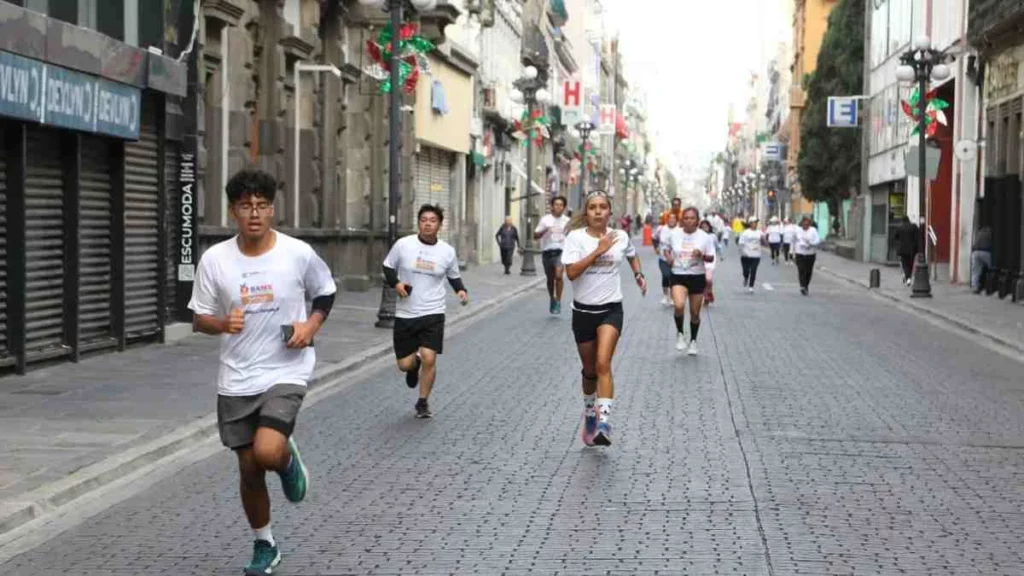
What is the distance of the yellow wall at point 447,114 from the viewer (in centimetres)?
4212

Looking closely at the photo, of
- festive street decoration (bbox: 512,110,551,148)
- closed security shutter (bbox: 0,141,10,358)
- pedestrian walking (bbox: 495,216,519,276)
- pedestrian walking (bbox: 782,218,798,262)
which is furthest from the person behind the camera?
pedestrian walking (bbox: 782,218,798,262)

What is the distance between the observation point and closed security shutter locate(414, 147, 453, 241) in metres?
43.8

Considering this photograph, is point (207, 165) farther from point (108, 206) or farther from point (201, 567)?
point (201, 567)

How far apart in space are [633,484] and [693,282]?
34.4 ft

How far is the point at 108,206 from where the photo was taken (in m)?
18.4

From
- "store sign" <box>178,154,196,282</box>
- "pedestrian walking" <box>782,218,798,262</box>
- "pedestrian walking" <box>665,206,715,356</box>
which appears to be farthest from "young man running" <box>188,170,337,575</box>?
"pedestrian walking" <box>782,218,798,262</box>

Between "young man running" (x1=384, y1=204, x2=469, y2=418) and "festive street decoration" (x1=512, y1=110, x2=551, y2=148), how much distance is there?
1341 inches

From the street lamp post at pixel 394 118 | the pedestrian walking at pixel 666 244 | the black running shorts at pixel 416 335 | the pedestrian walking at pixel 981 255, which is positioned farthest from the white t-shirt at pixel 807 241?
the black running shorts at pixel 416 335

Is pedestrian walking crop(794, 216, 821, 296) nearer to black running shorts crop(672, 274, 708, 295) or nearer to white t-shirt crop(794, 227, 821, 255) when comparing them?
white t-shirt crop(794, 227, 821, 255)

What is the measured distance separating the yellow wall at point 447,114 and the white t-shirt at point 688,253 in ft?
70.8

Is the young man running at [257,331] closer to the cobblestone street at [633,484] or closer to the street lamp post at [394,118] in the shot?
the cobblestone street at [633,484]

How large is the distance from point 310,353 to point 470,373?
9.56 metres

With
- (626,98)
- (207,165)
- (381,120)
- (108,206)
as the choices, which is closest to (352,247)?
(381,120)

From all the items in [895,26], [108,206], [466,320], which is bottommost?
[466,320]
